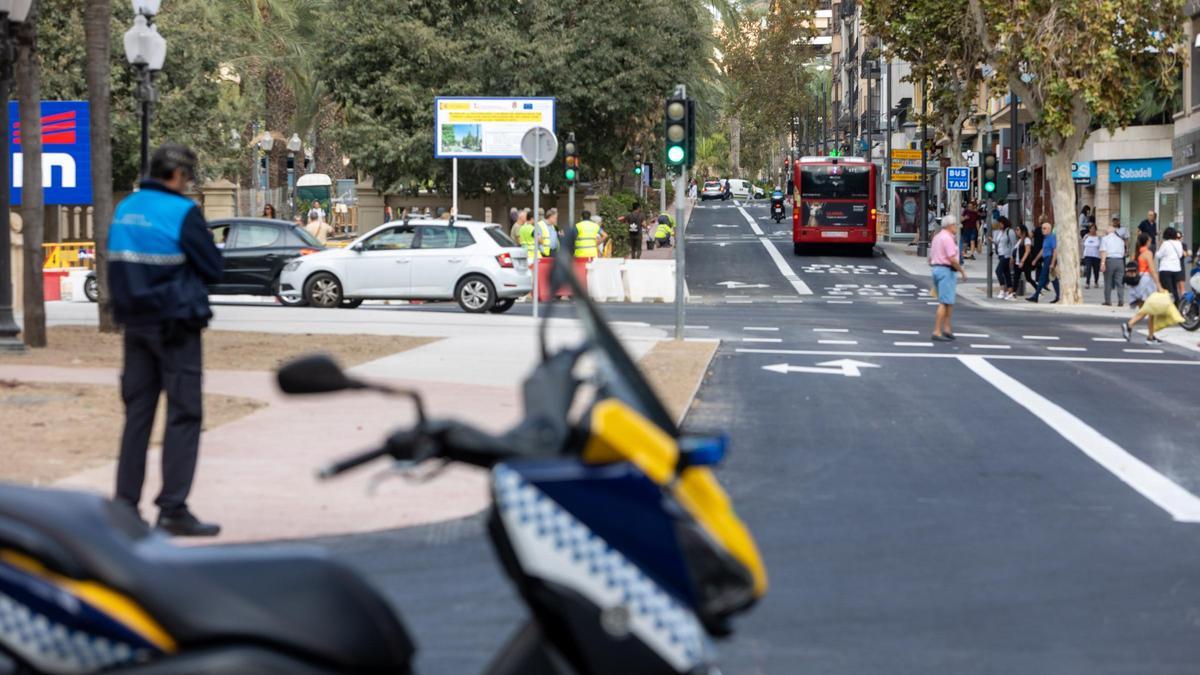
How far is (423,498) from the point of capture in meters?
9.91

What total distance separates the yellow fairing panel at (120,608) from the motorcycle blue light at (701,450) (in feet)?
3.31

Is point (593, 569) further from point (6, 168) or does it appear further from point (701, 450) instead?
point (6, 168)

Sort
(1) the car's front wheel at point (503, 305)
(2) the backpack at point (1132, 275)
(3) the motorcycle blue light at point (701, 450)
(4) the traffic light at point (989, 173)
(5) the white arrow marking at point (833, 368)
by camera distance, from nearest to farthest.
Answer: (3) the motorcycle blue light at point (701, 450)
(5) the white arrow marking at point (833, 368)
(1) the car's front wheel at point (503, 305)
(2) the backpack at point (1132, 275)
(4) the traffic light at point (989, 173)

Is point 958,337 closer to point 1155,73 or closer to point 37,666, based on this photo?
point 1155,73

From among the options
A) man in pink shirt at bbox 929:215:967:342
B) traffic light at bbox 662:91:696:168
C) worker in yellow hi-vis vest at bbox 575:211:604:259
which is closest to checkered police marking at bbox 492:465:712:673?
traffic light at bbox 662:91:696:168

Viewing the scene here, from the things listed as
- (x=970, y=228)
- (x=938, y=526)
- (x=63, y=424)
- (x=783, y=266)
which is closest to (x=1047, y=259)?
(x=783, y=266)

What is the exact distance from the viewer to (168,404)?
8297mm

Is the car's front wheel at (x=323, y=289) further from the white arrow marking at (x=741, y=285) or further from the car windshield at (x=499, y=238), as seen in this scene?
the white arrow marking at (x=741, y=285)

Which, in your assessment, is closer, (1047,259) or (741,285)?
(1047,259)

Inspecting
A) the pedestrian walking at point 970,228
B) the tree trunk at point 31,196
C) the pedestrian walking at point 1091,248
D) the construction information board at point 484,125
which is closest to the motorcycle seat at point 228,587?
the tree trunk at point 31,196

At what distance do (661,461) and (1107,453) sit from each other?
1002 cm

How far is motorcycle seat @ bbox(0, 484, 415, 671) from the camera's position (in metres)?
3.19

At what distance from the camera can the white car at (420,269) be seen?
28266 millimetres

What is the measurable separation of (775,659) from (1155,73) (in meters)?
32.5
